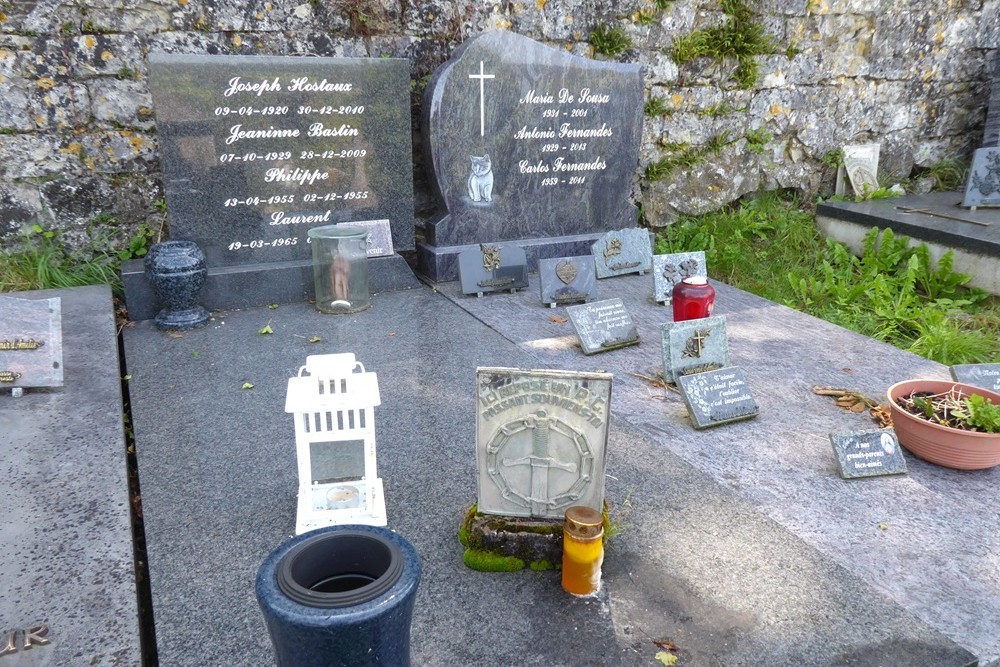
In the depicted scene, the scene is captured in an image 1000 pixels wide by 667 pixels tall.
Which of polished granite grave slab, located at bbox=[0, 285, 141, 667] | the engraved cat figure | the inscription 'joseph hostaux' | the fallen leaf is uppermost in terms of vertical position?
the engraved cat figure

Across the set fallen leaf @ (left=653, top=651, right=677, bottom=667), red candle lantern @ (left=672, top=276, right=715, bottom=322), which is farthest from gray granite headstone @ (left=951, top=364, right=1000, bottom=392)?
fallen leaf @ (left=653, top=651, right=677, bottom=667)

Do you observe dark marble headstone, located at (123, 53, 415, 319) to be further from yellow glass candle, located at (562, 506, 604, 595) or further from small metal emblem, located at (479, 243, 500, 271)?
yellow glass candle, located at (562, 506, 604, 595)

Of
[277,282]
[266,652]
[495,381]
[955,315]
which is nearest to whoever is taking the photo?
[266,652]

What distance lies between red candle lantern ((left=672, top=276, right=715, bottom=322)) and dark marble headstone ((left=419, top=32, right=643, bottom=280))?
1.44 m

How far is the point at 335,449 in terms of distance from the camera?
6.89ft

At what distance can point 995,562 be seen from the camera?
6.59 feet

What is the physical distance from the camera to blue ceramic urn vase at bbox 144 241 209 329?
370cm

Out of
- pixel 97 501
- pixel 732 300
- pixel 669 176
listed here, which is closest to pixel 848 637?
pixel 97 501

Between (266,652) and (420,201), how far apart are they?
3.77 m

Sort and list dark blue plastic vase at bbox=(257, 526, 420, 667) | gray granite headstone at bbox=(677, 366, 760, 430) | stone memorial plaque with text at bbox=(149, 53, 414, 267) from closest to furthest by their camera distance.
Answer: dark blue plastic vase at bbox=(257, 526, 420, 667)
gray granite headstone at bbox=(677, 366, 760, 430)
stone memorial plaque with text at bbox=(149, 53, 414, 267)

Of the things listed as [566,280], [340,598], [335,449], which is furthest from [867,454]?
[566,280]

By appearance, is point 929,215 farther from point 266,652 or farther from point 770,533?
point 266,652

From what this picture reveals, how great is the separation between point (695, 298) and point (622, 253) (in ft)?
4.07

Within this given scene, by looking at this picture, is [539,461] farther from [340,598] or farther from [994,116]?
[994,116]
